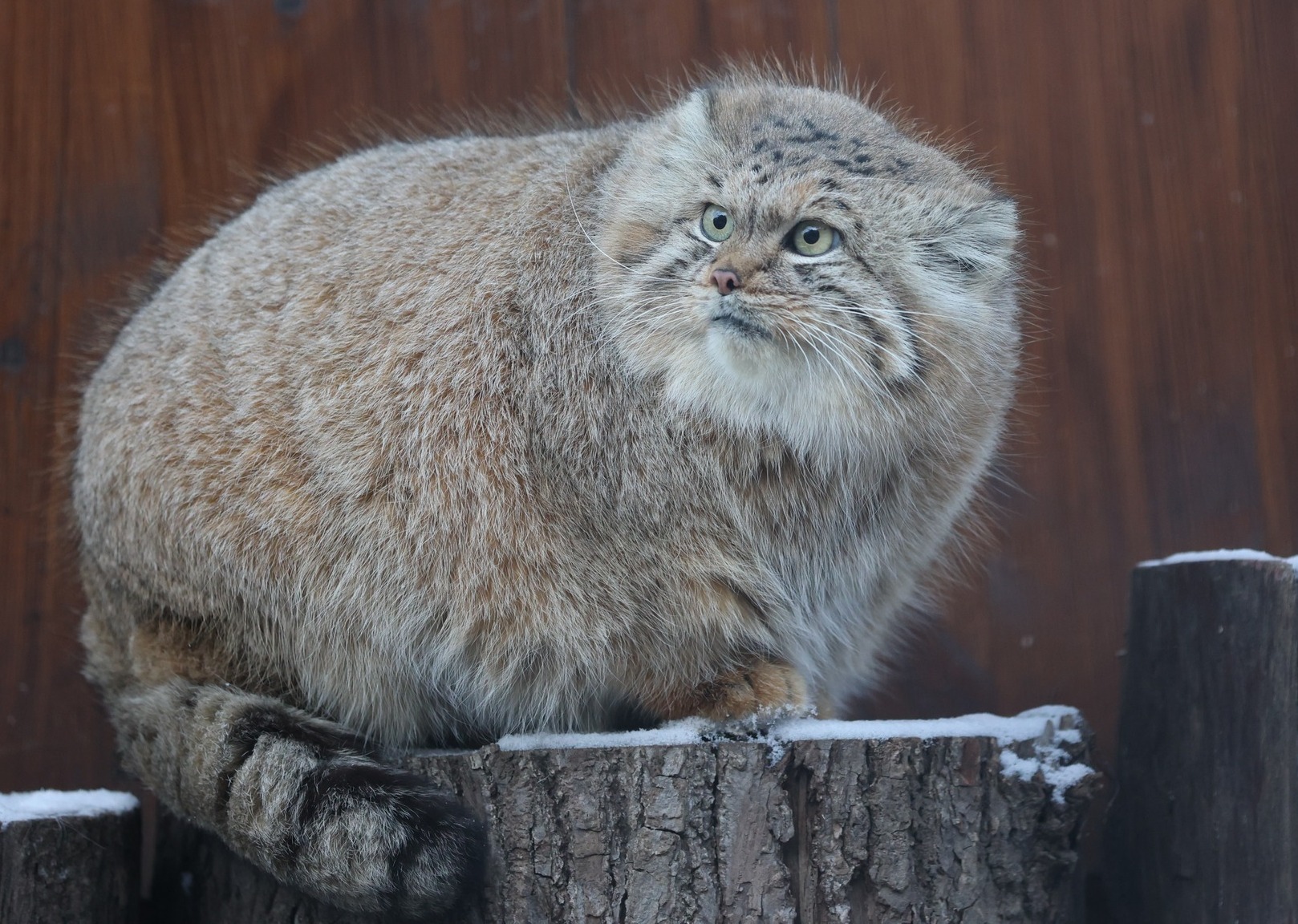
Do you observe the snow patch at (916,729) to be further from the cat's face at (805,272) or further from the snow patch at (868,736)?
the cat's face at (805,272)

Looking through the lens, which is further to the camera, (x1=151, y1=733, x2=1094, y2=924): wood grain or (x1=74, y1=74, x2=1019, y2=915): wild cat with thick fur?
(x1=74, y1=74, x2=1019, y2=915): wild cat with thick fur

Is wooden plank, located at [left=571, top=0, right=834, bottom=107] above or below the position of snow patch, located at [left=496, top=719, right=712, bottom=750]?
above

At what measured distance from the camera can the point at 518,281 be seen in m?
2.85

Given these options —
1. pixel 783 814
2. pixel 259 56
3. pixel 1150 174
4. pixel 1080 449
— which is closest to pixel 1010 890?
pixel 783 814

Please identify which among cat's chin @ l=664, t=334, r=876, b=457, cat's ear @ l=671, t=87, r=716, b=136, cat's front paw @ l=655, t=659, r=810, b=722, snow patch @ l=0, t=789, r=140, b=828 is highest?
cat's ear @ l=671, t=87, r=716, b=136

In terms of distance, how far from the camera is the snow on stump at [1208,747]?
2387 mm

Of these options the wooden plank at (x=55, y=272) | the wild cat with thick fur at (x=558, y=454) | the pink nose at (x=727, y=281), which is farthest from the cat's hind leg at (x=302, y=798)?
the pink nose at (x=727, y=281)

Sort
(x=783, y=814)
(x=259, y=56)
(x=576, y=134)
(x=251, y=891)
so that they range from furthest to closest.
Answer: (x=259, y=56) < (x=576, y=134) < (x=251, y=891) < (x=783, y=814)

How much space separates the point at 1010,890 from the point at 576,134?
1.98 m

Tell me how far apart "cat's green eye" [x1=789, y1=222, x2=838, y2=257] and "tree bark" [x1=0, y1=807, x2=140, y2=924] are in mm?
1779

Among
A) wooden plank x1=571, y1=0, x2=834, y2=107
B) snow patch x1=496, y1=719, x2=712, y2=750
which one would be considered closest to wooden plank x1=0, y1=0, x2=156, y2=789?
wooden plank x1=571, y1=0, x2=834, y2=107

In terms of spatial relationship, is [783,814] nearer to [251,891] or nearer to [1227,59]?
[251,891]

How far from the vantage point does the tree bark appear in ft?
8.07

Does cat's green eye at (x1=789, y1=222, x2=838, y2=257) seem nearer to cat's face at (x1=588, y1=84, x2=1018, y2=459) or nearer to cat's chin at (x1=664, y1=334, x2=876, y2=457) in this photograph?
cat's face at (x1=588, y1=84, x2=1018, y2=459)
